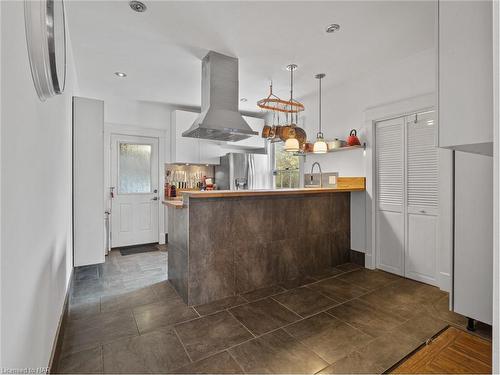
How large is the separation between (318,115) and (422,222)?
7.51ft

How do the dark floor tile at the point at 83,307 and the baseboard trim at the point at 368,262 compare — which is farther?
the baseboard trim at the point at 368,262

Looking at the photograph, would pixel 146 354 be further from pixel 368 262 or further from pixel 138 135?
pixel 138 135

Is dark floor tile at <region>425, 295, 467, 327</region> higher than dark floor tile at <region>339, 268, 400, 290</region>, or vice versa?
Result: dark floor tile at <region>339, 268, 400, 290</region>

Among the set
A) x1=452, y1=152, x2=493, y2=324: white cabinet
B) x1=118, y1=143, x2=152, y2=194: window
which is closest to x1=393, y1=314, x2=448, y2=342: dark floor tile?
x1=452, y1=152, x2=493, y2=324: white cabinet

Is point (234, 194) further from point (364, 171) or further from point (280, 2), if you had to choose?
point (364, 171)

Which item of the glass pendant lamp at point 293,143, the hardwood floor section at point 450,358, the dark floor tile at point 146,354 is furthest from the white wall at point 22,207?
the glass pendant lamp at point 293,143

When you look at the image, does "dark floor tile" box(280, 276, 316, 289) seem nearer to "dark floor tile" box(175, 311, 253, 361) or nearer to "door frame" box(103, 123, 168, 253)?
"dark floor tile" box(175, 311, 253, 361)

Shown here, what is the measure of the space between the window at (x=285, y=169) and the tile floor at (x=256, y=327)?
2306mm

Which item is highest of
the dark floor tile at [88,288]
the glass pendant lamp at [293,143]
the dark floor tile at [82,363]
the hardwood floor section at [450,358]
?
the glass pendant lamp at [293,143]

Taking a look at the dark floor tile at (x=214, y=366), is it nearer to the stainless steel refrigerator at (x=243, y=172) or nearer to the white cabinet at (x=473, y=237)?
the white cabinet at (x=473, y=237)

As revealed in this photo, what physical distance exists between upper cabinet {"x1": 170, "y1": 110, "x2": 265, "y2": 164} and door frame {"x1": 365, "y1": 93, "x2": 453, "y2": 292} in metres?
2.61

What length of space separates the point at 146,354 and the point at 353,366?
1405 mm

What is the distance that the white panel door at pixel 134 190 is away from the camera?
4855mm

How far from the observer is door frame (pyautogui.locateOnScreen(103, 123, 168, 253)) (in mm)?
4746
